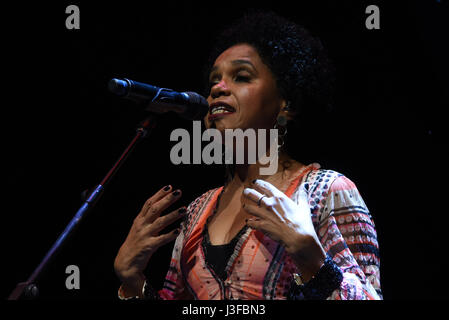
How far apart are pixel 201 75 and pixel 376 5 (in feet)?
3.52

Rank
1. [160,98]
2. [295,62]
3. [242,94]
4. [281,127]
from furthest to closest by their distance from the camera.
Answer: [295,62], [281,127], [242,94], [160,98]

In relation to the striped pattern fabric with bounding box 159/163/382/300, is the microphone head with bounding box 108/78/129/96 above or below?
above

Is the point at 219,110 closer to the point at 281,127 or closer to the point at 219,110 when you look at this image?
the point at 219,110

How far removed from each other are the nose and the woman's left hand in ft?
1.86

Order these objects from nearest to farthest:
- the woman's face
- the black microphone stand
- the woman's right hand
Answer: the black microphone stand
the woman's right hand
the woman's face

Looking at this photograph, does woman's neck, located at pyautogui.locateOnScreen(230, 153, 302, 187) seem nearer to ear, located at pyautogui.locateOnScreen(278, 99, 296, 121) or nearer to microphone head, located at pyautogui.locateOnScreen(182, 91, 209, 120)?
ear, located at pyautogui.locateOnScreen(278, 99, 296, 121)

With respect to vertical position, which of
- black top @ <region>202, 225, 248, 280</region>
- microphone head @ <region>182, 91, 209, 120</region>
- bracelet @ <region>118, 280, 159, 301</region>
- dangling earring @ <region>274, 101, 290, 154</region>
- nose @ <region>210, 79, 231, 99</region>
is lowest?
bracelet @ <region>118, 280, 159, 301</region>

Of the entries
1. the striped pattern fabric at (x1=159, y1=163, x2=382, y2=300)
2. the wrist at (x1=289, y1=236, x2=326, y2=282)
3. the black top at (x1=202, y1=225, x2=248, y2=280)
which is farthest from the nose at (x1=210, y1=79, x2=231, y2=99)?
the wrist at (x1=289, y1=236, x2=326, y2=282)

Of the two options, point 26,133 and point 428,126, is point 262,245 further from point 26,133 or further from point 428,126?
point 26,133

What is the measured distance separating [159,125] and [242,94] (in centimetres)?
44

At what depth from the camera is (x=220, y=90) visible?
185 cm

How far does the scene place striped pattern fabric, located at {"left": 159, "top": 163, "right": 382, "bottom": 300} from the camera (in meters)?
1.48

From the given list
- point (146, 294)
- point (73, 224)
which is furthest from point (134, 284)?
point (73, 224)
